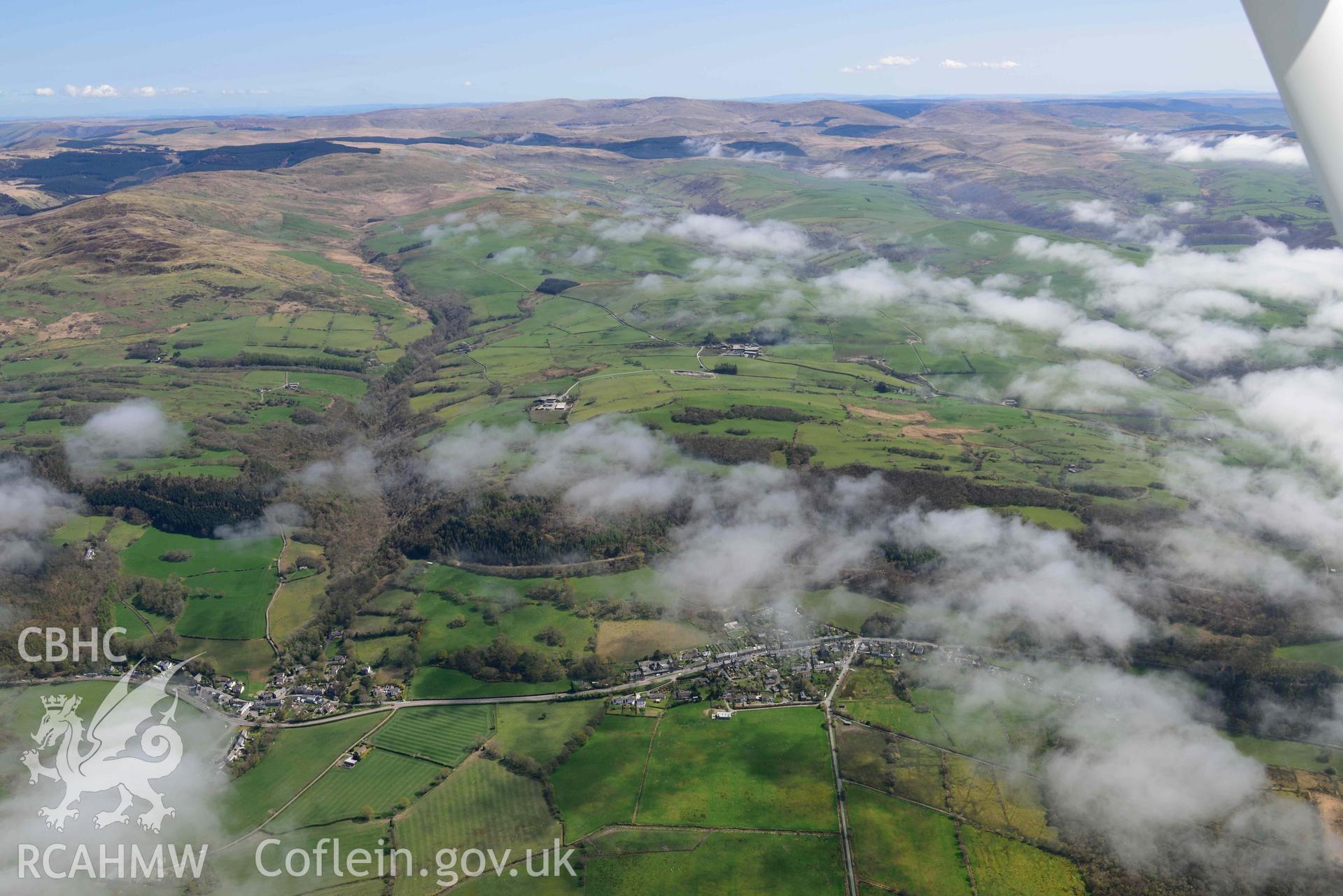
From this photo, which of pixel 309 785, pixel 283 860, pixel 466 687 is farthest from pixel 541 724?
pixel 283 860

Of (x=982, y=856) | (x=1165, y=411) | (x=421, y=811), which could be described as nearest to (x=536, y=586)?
(x=421, y=811)

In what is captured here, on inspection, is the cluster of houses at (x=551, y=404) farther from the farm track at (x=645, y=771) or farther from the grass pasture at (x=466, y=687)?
the farm track at (x=645, y=771)

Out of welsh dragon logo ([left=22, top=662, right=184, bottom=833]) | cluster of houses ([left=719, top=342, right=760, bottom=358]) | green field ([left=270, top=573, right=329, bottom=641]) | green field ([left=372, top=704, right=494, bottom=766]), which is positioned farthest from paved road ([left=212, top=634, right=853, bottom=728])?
cluster of houses ([left=719, top=342, right=760, bottom=358])

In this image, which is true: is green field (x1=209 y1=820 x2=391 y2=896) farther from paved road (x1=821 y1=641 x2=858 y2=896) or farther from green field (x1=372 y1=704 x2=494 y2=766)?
paved road (x1=821 y1=641 x2=858 y2=896)

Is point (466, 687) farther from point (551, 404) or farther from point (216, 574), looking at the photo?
point (551, 404)

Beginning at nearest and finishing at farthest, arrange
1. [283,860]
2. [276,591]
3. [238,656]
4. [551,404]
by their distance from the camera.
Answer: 1. [283,860]
2. [238,656]
3. [276,591]
4. [551,404]

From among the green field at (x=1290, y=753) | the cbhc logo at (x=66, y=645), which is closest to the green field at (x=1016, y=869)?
the green field at (x=1290, y=753)
